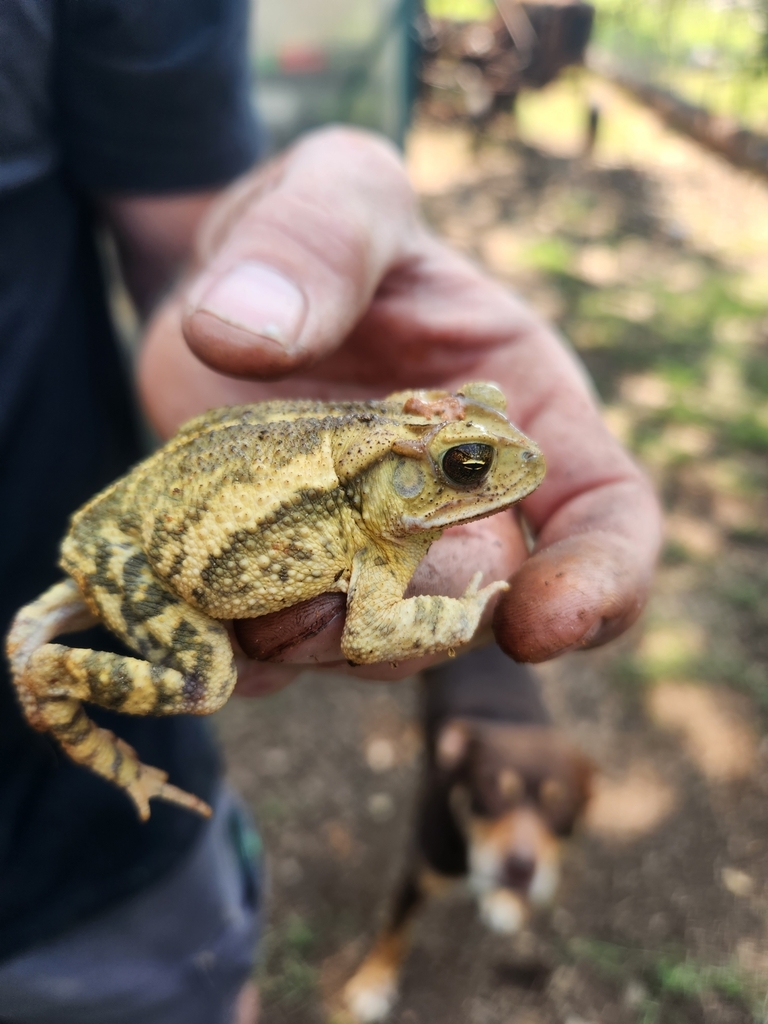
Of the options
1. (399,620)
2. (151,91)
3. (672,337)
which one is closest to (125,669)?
(399,620)

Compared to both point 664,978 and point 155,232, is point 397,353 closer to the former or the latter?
point 155,232

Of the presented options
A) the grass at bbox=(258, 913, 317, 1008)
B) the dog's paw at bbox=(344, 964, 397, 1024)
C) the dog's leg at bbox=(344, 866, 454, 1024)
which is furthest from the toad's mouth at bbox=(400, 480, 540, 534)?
the grass at bbox=(258, 913, 317, 1008)

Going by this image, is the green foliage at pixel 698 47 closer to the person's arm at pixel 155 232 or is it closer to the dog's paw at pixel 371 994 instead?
the person's arm at pixel 155 232

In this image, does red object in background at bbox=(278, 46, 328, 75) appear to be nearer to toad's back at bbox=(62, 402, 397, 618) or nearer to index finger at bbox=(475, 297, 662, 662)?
index finger at bbox=(475, 297, 662, 662)

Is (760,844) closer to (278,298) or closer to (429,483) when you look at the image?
(429,483)

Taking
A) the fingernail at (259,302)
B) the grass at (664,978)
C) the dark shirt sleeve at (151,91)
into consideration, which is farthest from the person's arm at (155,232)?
the grass at (664,978)

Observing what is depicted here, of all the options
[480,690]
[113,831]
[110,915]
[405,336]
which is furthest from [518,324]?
[110,915]
